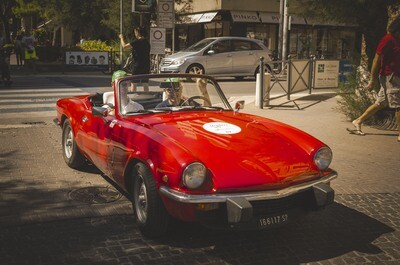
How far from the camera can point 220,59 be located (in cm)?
2005

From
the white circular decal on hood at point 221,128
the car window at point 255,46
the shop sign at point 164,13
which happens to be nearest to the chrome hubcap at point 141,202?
the white circular decal on hood at point 221,128

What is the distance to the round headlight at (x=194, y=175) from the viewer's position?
3.54 metres

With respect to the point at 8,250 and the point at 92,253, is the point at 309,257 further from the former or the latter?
the point at 8,250

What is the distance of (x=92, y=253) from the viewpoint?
3650 millimetres

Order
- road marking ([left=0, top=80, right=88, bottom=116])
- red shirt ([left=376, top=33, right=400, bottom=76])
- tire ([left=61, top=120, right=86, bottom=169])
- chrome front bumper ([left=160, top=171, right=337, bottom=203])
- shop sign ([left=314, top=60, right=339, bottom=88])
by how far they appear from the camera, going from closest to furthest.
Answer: chrome front bumper ([left=160, top=171, right=337, bottom=203]), tire ([left=61, top=120, right=86, bottom=169]), red shirt ([left=376, top=33, right=400, bottom=76]), road marking ([left=0, top=80, right=88, bottom=116]), shop sign ([left=314, top=60, right=339, bottom=88])

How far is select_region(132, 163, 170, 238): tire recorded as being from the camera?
3.75 metres

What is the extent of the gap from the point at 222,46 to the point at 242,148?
16.8 metres

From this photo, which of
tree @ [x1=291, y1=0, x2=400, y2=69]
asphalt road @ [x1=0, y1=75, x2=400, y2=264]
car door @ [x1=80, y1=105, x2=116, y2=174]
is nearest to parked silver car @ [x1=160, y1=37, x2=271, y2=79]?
tree @ [x1=291, y1=0, x2=400, y2=69]

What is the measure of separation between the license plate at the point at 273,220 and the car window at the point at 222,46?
55.3 ft

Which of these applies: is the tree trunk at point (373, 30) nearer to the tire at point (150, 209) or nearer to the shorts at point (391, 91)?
the shorts at point (391, 91)

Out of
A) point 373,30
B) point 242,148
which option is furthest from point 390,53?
point 242,148

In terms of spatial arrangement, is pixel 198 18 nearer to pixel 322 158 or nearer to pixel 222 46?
pixel 222 46

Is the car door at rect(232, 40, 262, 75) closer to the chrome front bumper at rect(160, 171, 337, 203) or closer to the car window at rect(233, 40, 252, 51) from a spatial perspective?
the car window at rect(233, 40, 252, 51)

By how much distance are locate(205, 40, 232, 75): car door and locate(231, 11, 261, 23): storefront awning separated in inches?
469
